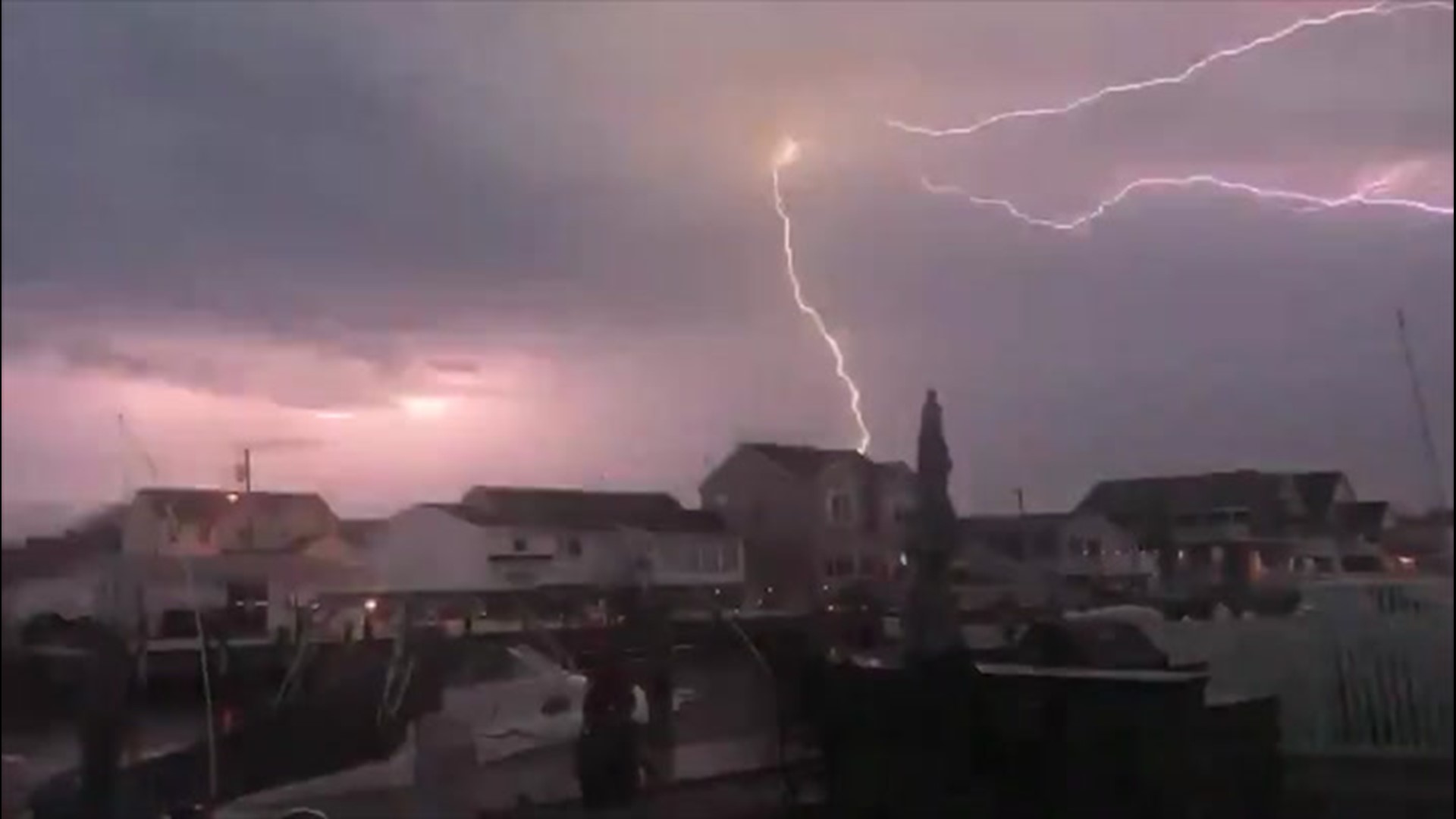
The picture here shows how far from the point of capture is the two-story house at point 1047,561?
2.60 meters

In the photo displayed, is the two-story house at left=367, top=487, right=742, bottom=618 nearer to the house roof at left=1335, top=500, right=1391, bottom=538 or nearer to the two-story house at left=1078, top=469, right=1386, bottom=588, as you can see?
the two-story house at left=1078, top=469, right=1386, bottom=588

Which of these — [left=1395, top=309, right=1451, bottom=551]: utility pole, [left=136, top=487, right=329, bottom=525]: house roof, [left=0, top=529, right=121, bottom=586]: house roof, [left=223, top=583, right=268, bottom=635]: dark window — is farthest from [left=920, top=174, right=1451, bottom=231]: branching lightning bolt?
[left=0, top=529, right=121, bottom=586]: house roof

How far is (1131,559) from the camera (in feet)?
8.52

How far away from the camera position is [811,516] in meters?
2.85

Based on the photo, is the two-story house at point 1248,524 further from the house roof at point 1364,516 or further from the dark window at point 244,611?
the dark window at point 244,611

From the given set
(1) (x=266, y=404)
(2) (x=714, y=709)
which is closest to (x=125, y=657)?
(1) (x=266, y=404)

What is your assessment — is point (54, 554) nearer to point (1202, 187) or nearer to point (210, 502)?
point (210, 502)

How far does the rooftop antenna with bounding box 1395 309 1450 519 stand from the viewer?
2322mm

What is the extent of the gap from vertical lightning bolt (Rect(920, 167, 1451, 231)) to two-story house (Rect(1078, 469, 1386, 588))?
0.35 m

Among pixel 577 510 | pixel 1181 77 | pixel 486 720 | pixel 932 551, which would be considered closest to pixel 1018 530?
pixel 932 551

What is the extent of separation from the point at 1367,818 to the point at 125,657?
82.5 inches

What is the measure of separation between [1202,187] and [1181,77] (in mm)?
159

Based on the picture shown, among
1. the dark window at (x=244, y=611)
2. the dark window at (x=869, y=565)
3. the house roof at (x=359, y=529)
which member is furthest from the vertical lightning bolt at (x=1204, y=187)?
the dark window at (x=244, y=611)

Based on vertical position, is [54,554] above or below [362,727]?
above
